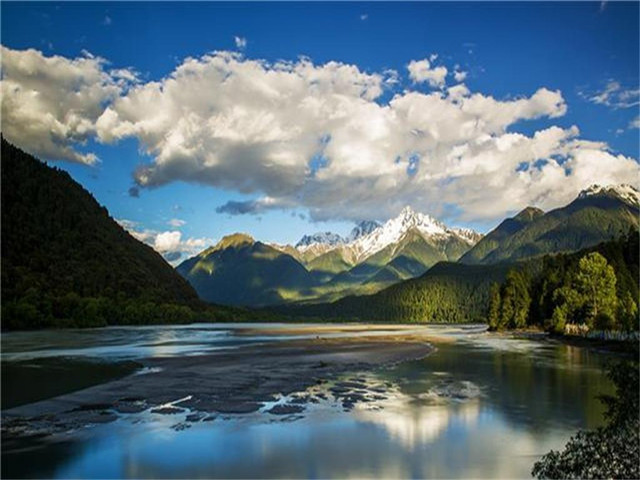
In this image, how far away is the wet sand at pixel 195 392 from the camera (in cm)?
2900

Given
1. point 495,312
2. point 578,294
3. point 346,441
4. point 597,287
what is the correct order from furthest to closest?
point 495,312
point 578,294
point 597,287
point 346,441

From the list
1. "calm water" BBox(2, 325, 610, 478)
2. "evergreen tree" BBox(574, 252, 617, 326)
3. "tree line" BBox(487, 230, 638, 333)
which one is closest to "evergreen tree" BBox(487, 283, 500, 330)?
"tree line" BBox(487, 230, 638, 333)

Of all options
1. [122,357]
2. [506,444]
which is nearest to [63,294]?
[122,357]

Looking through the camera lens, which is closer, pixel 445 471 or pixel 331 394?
pixel 445 471

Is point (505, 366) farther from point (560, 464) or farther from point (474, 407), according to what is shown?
point (560, 464)

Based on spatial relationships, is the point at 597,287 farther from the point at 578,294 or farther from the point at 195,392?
the point at 195,392

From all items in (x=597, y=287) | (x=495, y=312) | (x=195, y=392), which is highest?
(x=597, y=287)

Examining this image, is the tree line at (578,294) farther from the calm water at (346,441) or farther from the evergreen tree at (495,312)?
the calm water at (346,441)

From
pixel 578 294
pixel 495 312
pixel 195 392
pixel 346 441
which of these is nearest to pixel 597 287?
pixel 578 294

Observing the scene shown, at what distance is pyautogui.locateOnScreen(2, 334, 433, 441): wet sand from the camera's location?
95.1 ft

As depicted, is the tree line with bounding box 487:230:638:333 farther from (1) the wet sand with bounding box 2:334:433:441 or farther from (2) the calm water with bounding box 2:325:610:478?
(2) the calm water with bounding box 2:325:610:478

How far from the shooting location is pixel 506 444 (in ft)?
82.5

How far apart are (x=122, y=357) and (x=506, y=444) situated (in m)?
50.8

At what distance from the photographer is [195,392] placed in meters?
37.8
